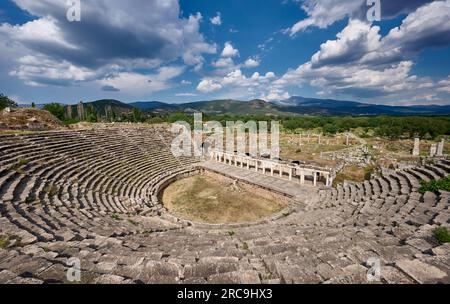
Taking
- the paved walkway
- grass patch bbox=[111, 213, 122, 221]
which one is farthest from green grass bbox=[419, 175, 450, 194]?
grass patch bbox=[111, 213, 122, 221]

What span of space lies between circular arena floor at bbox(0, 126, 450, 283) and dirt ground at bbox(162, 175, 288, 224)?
1823 millimetres

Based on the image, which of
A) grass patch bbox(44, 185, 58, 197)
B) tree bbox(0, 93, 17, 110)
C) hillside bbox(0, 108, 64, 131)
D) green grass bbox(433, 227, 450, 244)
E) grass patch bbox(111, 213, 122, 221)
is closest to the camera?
green grass bbox(433, 227, 450, 244)

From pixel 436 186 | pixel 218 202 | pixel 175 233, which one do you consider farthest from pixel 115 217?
pixel 436 186

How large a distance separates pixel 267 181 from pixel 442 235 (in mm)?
14892

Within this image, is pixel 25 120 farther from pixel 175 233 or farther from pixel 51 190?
pixel 175 233

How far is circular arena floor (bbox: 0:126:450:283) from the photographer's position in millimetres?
4332

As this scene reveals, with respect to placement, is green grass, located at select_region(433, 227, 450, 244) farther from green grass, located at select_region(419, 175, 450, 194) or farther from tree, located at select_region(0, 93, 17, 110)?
tree, located at select_region(0, 93, 17, 110)

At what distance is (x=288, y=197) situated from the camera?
17203mm

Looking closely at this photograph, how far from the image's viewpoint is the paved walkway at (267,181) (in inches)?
680

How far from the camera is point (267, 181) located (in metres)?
20.5

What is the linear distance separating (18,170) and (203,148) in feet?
73.7

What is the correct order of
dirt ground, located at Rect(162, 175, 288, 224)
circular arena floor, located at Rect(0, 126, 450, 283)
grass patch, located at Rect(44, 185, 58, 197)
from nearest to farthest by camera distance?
1. circular arena floor, located at Rect(0, 126, 450, 283)
2. grass patch, located at Rect(44, 185, 58, 197)
3. dirt ground, located at Rect(162, 175, 288, 224)
